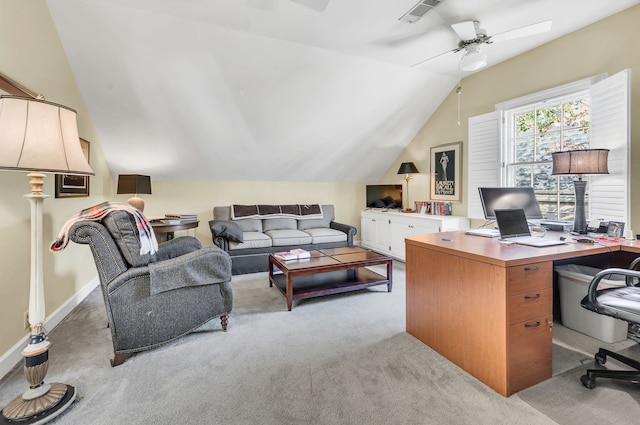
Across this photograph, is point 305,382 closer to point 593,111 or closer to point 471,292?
point 471,292

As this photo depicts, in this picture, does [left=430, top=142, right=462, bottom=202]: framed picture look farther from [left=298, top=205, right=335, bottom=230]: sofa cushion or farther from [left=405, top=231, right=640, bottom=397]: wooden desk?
[left=405, top=231, right=640, bottom=397]: wooden desk

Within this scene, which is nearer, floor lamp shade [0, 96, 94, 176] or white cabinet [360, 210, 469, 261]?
floor lamp shade [0, 96, 94, 176]

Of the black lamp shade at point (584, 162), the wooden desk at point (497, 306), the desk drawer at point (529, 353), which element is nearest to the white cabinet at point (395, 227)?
the black lamp shade at point (584, 162)

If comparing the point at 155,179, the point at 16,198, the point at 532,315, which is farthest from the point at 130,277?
the point at 155,179

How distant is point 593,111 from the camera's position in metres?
2.80

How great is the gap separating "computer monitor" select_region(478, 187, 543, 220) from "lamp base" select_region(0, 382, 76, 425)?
304cm

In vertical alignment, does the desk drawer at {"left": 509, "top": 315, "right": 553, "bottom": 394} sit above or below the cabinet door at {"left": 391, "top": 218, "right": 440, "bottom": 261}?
below

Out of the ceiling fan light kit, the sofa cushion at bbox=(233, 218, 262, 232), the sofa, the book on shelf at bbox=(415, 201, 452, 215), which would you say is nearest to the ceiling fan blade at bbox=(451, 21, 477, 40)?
the ceiling fan light kit

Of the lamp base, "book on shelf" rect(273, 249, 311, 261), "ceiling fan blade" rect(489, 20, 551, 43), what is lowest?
the lamp base

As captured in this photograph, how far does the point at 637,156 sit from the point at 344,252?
112 inches

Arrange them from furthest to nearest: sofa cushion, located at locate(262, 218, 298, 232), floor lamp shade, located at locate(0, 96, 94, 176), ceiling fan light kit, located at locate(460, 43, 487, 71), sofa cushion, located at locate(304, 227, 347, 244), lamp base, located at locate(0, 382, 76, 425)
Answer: sofa cushion, located at locate(262, 218, 298, 232) → sofa cushion, located at locate(304, 227, 347, 244) → ceiling fan light kit, located at locate(460, 43, 487, 71) → lamp base, located at locate(0, 382, 76, 425) → floor lamp shade, located at locate(0, 96, 94, 176)

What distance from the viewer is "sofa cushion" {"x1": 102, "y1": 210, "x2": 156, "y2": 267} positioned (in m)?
2.01

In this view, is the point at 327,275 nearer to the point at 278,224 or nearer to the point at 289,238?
the point at 289,238

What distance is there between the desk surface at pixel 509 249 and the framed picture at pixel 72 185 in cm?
308
